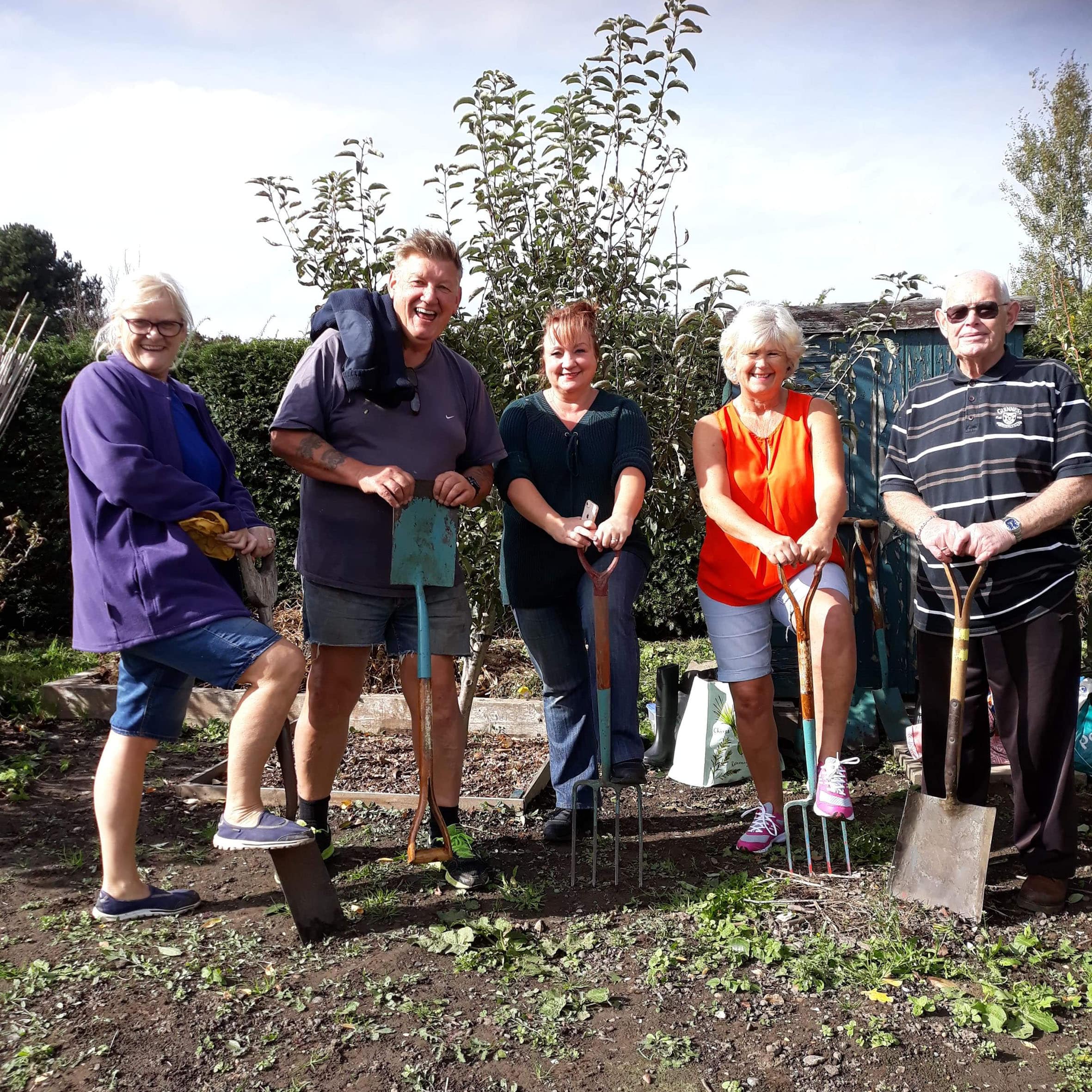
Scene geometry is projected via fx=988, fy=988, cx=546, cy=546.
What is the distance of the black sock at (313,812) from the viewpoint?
3.31 meters

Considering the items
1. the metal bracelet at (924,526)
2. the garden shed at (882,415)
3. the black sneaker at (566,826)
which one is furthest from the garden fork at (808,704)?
the garden shed at (882,415)

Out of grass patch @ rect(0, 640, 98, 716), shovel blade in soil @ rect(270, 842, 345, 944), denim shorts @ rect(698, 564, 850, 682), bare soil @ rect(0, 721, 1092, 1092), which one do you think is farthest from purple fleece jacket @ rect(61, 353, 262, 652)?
grass patch @ rect(0, 640, 98, 716)

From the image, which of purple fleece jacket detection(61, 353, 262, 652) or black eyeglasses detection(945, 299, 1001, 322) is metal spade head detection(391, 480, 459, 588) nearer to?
purple fleece jacket detection(61, 353, 262, 652)

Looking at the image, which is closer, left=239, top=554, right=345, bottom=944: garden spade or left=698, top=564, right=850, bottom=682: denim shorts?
left=239, top=554, right=345, bottom=944: garden spade

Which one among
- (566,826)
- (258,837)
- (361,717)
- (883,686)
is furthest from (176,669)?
(883,686)

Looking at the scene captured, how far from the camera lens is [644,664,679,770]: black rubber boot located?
15.3 ft

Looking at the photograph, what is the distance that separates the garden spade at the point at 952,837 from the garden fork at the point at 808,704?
0.20 metres

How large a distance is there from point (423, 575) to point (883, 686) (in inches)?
115

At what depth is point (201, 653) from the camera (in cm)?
274

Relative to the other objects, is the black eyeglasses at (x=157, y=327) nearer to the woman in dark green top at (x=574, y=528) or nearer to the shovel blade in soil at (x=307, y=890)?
the woman in dark green top at (x=574, y=528)

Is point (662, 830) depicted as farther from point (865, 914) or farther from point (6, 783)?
point (6, 783)

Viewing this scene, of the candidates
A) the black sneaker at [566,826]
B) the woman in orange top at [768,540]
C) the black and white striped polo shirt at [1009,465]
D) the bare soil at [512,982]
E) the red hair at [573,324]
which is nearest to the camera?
the bare soil at [512,982]

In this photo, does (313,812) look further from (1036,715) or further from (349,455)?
(1036,715)

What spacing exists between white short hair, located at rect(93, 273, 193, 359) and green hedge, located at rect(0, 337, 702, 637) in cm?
449
